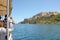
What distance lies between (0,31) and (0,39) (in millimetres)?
362

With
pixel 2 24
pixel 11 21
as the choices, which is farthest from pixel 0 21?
pixel 11 21

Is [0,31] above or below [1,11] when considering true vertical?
below

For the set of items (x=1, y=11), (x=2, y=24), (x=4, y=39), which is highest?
(x=1, y=11)

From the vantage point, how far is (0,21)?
9.95 metres

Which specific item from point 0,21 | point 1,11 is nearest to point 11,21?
point 1,11

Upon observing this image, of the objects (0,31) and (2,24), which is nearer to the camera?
(0,31)

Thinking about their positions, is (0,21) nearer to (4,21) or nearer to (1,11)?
(4,21)

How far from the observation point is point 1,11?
862 centimetres

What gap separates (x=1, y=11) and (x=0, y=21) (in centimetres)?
142

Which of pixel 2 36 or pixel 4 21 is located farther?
pixel 4 21

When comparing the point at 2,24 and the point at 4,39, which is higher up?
the point at 2,24

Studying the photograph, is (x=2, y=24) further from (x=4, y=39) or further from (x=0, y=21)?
(x=4, y=39)

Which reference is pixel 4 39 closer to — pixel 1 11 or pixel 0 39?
pixel 0 39

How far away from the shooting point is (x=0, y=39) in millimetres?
8344
